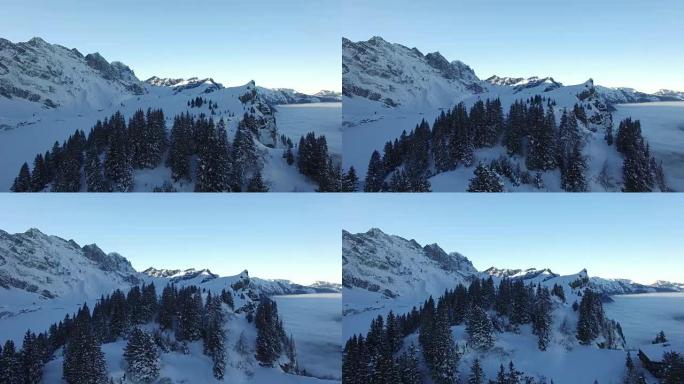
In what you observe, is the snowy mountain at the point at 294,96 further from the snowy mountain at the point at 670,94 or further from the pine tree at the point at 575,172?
the snowy mountain at the point at 670,94

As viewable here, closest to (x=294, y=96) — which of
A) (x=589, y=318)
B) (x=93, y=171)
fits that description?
(x=93, y=171)

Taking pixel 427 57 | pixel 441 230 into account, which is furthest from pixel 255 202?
pixel 427 57

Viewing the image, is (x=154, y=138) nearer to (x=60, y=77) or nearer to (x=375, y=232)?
(x=60, y=77)

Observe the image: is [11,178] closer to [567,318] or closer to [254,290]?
[254,290]

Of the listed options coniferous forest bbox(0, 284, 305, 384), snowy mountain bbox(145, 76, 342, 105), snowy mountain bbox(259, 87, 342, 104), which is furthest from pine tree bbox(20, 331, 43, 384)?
snowy mountain bbox(259, 87, 342, 104)

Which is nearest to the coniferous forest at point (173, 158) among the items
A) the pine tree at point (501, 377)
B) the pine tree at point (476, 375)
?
the pine tree at point (476, 375)

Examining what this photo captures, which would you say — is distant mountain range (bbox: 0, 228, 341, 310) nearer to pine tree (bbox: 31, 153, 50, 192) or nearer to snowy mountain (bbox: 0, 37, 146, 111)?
pine tree (bbox: 31, 153, 50, 192)
